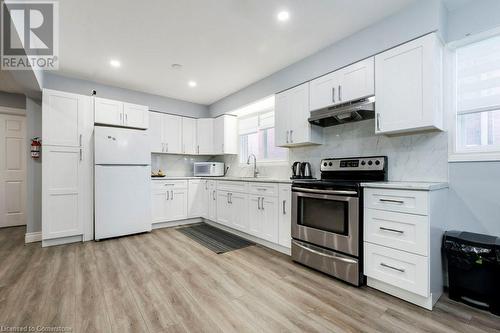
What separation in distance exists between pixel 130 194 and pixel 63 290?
1.88 m

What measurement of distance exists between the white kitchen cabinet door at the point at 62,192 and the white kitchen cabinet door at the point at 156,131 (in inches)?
52.6

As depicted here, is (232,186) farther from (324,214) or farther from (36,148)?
(36,148)

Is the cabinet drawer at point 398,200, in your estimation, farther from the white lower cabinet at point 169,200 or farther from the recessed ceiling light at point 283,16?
the white lower cabinet at point 169,200

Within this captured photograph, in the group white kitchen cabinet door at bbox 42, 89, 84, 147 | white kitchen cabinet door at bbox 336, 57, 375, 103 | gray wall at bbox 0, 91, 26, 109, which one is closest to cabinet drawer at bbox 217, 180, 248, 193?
white kitchen cabinet door at bbox 336, 57, 375, 103

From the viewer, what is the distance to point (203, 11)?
2307 millimetres

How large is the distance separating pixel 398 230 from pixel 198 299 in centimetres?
180

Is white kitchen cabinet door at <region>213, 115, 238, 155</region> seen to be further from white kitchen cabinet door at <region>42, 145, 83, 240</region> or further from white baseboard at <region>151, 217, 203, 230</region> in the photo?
white kitchen cabinet door at <region>42, 145, 83, 240</region>

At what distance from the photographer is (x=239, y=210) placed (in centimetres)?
371

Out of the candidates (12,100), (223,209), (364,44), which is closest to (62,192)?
(223,209)

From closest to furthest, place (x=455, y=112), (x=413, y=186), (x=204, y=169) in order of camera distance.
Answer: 1. (x=413, y=186)
2. (x=455, y=112)
3. (x=204, y=169)

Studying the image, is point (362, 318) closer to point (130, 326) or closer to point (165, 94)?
point (130, 326)

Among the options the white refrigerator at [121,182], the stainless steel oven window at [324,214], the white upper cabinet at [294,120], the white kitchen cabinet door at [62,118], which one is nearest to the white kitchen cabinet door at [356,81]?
the white upper cabinet at [294,120]

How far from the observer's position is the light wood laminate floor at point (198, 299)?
164cm

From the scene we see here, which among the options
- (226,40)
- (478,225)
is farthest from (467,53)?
(226,40)
